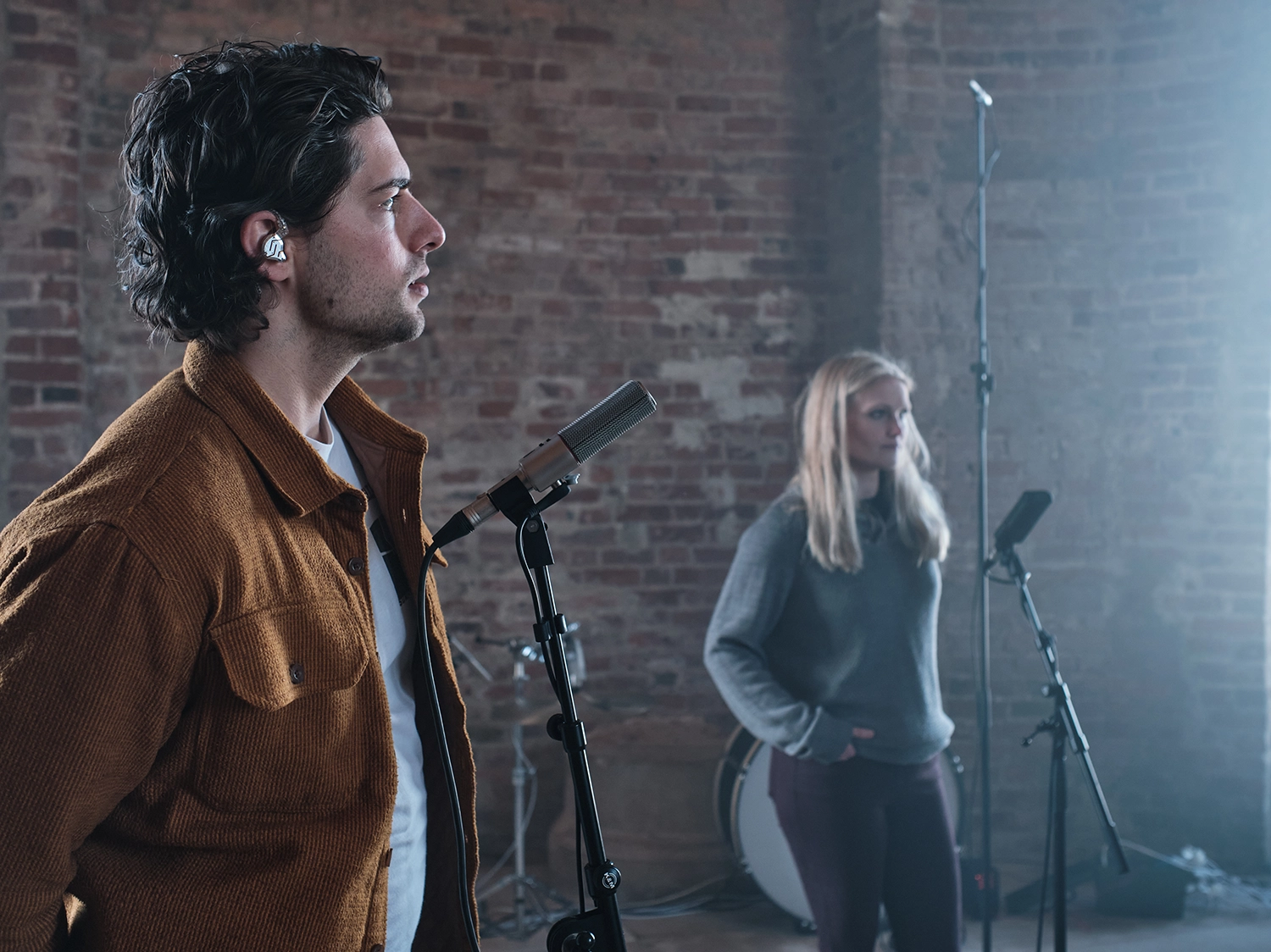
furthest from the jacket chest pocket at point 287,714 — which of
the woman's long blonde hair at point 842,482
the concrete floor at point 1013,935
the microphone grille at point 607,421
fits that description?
the concrete floor at point 1013,935

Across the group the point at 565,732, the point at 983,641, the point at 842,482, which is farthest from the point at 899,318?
the point at 565,732

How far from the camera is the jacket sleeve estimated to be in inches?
36.2

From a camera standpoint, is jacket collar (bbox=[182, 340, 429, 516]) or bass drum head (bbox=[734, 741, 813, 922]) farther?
bass drum head (bbox=[734, 741, 813, 922])

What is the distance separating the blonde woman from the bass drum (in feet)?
3.97

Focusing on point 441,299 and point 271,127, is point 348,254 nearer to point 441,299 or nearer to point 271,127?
point 271,127

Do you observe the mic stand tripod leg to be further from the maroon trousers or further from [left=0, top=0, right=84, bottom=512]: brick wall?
[left=0, top=0, right=84, bottom=512]: brick wall

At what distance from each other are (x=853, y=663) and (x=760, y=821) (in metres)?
1.44

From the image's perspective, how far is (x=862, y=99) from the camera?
153 inches

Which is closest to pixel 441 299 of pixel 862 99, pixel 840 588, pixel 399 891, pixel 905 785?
pixel 862 99

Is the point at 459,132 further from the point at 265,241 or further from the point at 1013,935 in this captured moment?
the point at 1013,935

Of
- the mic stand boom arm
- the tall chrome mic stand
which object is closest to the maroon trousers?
the mic stand boom arm

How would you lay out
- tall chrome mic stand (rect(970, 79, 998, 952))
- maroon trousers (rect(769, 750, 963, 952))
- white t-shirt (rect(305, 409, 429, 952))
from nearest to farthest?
white t-shirt (rect(305, 409, 429, 952)) < maroon trousers (rect(769, 750, 963, 952)) < tall chrome mic stand (rect(970, 79, 998, 952))

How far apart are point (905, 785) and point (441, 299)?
245cm

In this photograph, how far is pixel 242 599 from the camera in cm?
101
